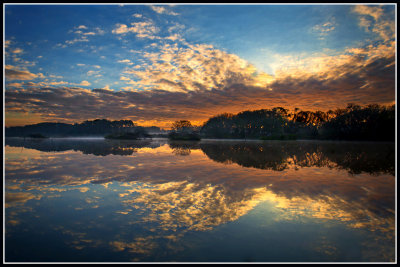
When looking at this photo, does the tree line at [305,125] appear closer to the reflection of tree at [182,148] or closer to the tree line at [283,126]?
the tree line at [283,126]

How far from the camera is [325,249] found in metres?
4.21

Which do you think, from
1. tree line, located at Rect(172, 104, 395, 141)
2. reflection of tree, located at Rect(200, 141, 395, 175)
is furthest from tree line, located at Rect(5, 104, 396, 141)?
reflection of tree, located at Rect(200, 141, 395, 175)

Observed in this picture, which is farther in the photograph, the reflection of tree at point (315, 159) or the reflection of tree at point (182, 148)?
the reflection of tree at point (182, 148)

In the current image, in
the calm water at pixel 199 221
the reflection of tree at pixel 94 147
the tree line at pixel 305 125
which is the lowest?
the reflection of tree at pixel 94 147

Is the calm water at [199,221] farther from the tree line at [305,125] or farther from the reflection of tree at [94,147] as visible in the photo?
the tree line at [305,125]

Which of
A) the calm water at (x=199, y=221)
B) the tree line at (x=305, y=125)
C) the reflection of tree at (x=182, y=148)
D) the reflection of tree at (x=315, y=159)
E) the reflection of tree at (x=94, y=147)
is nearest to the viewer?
the calm water at (x=199, y=221)

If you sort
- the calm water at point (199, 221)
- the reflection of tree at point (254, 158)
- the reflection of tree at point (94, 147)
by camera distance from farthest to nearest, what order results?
the reflection of tree at point (94, 147)
the reflection of tree at point (254, 158)
the calm water at point (199, 221)

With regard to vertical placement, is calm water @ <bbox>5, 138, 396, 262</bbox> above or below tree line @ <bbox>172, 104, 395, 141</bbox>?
below

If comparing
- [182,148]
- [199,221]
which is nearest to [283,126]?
[182,148]

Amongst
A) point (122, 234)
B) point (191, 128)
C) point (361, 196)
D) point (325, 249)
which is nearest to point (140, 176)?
point (122, 234)

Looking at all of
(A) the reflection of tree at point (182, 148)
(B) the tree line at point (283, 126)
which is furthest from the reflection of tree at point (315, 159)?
(B) the tree line at point (283, 126)

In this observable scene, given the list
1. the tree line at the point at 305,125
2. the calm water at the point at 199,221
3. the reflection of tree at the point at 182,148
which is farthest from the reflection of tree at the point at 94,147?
the tree line at the point at 305,125

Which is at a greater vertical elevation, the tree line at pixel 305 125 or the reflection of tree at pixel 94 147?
the tree line at pixel 305 125

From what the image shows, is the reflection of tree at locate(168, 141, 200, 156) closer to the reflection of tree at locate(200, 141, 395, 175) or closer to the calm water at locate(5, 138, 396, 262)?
the reflection of tree at locate(200, 141, 395, 175)
